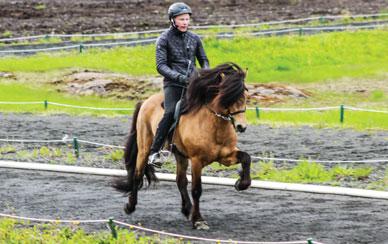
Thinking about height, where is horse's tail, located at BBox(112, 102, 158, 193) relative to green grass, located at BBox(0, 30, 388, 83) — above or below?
above

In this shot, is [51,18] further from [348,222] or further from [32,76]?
[348,222]

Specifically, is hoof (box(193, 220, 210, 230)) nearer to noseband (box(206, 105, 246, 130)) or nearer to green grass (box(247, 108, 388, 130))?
noseband (box(206, 105, 246, 130))

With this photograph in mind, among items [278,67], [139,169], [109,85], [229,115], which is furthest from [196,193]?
[278,67]

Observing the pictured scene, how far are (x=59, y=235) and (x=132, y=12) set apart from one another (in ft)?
118

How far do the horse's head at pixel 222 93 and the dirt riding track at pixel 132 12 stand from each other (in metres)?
28.7

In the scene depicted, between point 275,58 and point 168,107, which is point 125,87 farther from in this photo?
point 168,107

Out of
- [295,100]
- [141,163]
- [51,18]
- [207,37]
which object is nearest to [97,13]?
[51,18]

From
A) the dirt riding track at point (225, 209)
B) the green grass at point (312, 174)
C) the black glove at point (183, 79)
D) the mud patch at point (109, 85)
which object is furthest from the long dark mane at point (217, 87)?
the mud patch at point (109, 85)

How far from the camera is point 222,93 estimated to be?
42.9 feet

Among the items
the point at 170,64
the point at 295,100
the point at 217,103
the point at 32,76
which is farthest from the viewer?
the point at 32,76

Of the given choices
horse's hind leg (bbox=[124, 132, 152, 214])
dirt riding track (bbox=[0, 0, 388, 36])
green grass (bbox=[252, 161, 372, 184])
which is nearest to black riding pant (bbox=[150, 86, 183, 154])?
horse's hind leg (bbox=[124, 132, 152, 214])

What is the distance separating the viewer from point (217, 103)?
13.2 m

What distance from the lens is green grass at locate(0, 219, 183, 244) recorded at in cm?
1295

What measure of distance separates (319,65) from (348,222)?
2130cm
